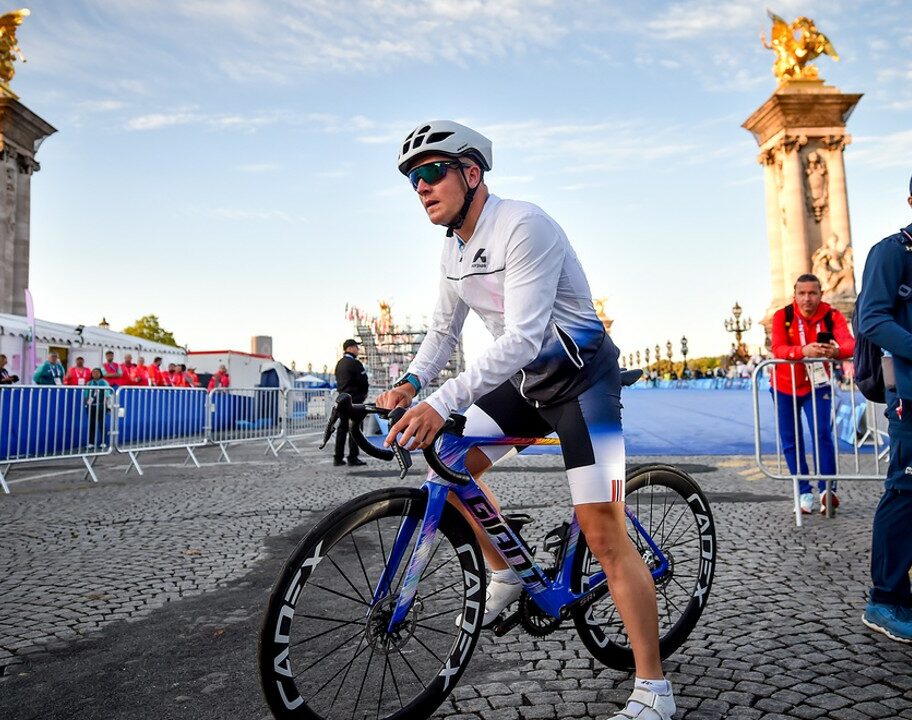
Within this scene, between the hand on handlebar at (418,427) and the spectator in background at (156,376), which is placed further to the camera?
the spectator in background at (156,376)

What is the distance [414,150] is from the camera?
2.45 m

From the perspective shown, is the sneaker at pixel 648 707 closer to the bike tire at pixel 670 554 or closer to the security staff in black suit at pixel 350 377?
the bike tire at pixel 670 554

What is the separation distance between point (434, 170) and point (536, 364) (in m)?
0.76

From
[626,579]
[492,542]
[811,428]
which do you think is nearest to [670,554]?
[626,579]

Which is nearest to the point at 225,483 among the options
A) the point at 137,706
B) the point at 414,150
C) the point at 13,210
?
the point at 137,706

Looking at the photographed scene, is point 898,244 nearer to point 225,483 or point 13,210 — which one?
point 225,483

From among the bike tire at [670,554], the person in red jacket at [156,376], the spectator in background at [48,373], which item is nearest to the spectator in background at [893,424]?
the bike tire at [670,554]

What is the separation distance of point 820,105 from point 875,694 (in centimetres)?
3568

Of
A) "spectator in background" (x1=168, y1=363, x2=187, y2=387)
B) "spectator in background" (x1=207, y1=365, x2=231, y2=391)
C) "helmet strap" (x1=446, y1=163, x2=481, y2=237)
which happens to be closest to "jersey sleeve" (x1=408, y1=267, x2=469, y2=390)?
"helmet strap" (x1=446, y1=163, x2=481, y2=237)

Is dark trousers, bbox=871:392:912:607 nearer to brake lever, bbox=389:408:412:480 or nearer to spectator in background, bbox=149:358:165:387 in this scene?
brake lever, bbox=389:408:412:480

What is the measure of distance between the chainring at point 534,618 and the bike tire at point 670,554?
245 millimetres

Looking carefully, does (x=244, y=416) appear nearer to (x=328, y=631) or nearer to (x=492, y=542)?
(x=328, y=631)

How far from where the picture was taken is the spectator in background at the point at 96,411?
10.3m

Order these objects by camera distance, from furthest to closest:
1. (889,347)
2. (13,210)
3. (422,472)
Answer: (13,210)
(422,472)
(889,347)
